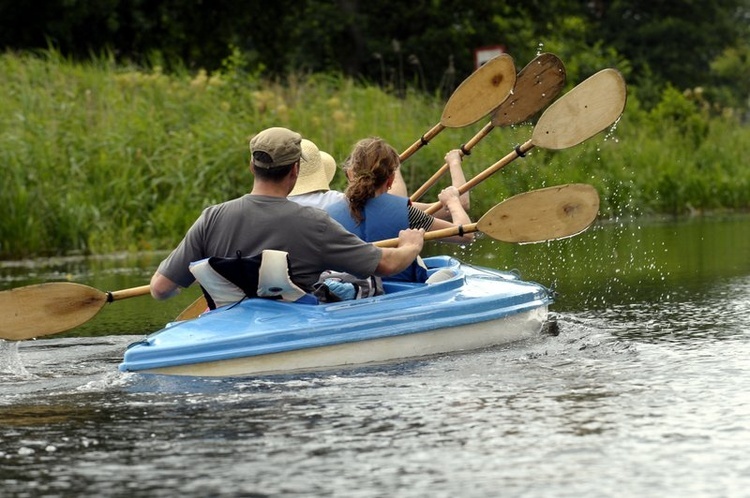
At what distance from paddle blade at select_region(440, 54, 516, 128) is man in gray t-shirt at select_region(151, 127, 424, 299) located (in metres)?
2.95

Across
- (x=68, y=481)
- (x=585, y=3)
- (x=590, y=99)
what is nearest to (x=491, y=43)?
(x=585, y=3)

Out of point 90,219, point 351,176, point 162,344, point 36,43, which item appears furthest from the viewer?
point 36,43

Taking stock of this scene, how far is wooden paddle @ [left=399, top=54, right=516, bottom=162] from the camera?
9727mm

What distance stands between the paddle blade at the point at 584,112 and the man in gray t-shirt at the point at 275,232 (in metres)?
2.16

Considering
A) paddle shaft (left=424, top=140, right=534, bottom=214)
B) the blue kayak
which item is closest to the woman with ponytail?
the blue kayak

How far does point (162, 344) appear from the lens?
6.68 meters

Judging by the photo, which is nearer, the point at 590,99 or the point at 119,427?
the point at 119,427

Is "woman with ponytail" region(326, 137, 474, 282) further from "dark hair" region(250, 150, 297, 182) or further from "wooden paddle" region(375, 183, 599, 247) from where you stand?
"dark hair" region(250, 150, 297, 182)

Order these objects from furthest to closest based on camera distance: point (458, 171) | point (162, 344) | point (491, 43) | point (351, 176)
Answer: point (491, 43) → point (458, 171) → point (351, 176) → point (162, 344)

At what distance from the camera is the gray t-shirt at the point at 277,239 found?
6840 millimetres

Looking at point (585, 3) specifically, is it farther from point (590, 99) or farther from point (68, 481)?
point (68, 481)

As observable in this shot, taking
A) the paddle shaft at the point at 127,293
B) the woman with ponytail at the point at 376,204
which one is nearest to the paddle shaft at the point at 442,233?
the woman with ponytail at the point at 376,204

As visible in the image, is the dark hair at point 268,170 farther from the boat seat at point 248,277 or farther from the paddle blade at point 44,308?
the paddle blade at point 44,308

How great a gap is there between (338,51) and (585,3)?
14.1 metres
